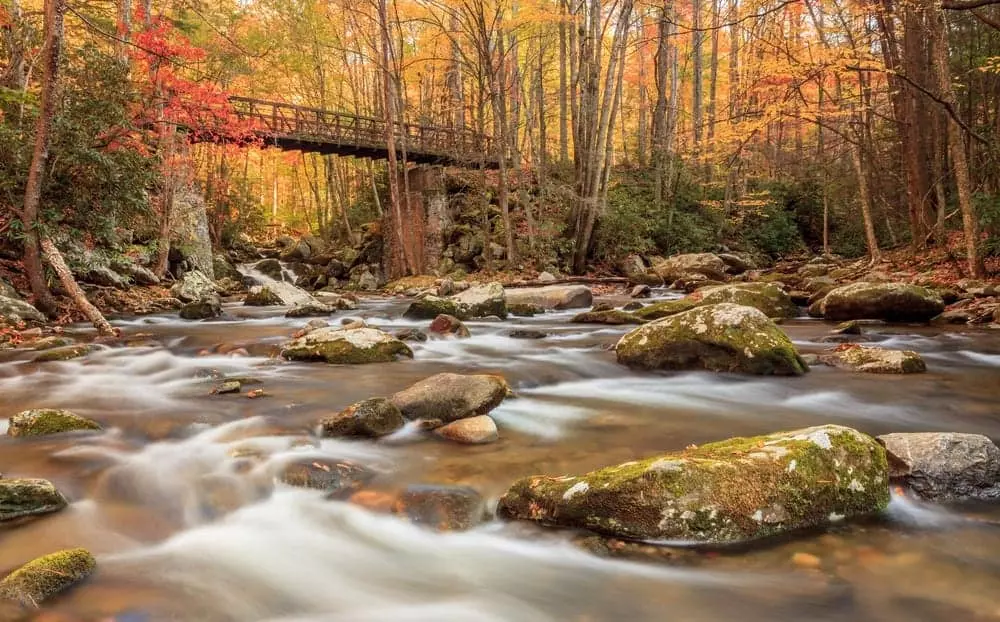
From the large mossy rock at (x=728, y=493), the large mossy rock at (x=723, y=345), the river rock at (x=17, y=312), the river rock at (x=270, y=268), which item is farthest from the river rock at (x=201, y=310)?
the river rock at (x=270, y=268)

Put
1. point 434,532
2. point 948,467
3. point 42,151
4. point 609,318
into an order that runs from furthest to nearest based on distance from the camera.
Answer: point 609,318, point 42,151, point 948,467, point 434,532

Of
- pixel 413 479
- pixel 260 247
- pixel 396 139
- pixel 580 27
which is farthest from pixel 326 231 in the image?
pixel 413 479

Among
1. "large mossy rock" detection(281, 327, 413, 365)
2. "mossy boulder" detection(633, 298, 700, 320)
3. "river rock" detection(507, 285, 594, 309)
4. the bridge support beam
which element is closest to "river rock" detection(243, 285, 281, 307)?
"river rock" detection(507, 285, 594, 309)

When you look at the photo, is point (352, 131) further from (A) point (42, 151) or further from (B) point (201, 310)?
(A) point (42, 151)

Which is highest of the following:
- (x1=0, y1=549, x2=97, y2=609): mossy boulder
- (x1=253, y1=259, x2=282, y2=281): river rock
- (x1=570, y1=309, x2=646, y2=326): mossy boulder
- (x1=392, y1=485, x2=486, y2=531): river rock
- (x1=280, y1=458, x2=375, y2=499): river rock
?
(x1=253, y1=259, x2=282, y2=281): river rock

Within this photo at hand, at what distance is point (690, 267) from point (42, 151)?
15902mm

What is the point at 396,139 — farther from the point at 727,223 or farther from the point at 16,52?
the point at 727,223

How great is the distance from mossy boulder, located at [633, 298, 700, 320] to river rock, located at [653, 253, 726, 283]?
754 cm

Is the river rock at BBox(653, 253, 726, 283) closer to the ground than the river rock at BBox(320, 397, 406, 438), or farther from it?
farther from it

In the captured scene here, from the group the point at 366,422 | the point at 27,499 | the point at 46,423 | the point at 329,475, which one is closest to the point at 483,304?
the point at 366,422

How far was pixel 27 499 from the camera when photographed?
2.94m

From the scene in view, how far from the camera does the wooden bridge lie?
63.2 feet

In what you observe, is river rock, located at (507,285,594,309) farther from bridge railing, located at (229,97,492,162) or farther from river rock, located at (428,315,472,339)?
bridge railing, located at (229,97,492,162)

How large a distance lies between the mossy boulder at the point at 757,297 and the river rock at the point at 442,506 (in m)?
6.91
